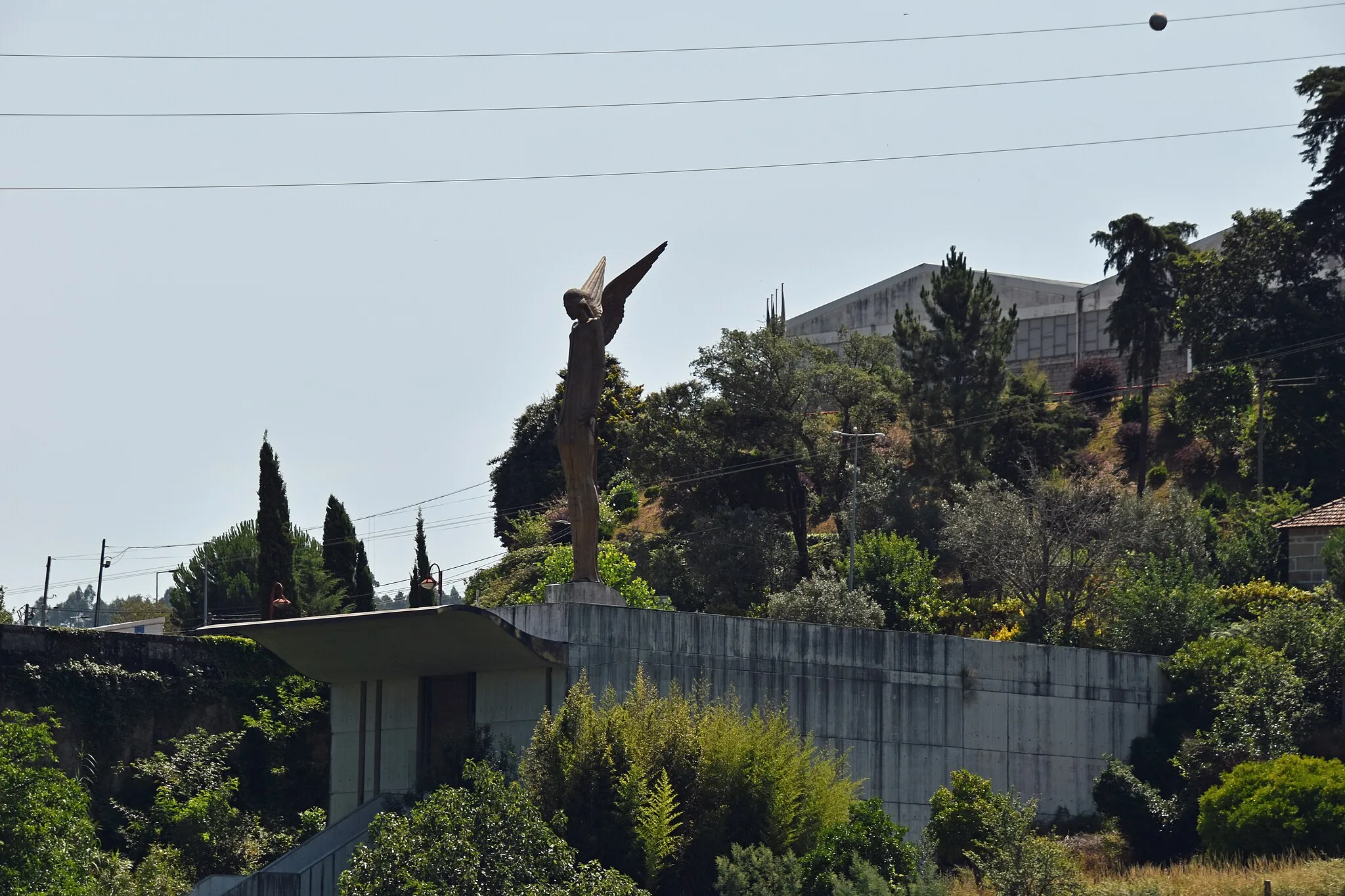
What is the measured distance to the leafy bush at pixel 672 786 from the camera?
77.7 feet

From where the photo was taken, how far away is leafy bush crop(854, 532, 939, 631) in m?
47.1

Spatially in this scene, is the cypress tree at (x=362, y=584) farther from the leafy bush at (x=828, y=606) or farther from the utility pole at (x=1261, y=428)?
the utility pole at (x=1261, y=428)

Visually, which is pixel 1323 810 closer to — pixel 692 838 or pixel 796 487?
pixel 692 838

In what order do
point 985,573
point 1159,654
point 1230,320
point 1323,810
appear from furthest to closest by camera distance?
point 1230,320 < point 985,573 < point 1159,654 < point 1323,810

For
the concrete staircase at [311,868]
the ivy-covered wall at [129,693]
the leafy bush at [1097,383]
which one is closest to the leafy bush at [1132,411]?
the leafy bush at [1097,383]

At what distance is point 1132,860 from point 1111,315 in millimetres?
37410

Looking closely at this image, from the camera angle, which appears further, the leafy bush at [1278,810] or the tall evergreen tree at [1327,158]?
the tall evergreen tree at [1327,158]

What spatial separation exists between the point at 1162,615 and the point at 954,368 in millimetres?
26696

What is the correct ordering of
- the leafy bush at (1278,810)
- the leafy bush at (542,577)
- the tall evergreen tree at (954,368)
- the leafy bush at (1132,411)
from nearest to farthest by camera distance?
1. the leafy bush at (1278,810)
2. the leafy bush at (542,577)
3. the tall evergreen tree at (954,368)
4. the leafy bush at (1132,411)

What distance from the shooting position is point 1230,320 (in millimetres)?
58750

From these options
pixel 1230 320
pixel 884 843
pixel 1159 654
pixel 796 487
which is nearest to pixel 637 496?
pixel 796 487

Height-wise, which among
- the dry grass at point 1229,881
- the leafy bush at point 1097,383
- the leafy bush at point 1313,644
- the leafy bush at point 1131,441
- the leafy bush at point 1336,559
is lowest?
the dry grass at point 1229,881

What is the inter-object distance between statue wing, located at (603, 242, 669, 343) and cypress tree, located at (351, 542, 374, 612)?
2970 cm

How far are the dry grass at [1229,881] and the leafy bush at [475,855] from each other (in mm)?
5715
